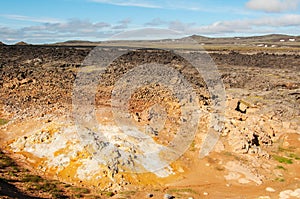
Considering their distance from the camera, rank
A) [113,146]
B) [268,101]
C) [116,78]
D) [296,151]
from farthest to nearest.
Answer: [116,78], [268,101], [296,151], [113,146]

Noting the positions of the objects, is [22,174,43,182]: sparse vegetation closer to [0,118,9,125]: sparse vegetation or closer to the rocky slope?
the rocky slope

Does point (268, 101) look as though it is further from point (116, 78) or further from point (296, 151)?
point (116, 78)

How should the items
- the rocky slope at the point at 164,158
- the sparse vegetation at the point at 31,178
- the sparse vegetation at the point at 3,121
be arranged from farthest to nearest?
the sparse vegetation at the point at 3,121
the rocky slope at the point at 164,158
the sparse vegetation at the point at 31,178

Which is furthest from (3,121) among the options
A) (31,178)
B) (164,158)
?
(164,158)

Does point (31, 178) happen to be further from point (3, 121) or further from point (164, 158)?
point (3, 121)

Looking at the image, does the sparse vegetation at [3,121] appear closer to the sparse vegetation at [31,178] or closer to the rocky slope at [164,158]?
the rocky slope at [164,158]

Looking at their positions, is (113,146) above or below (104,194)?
above

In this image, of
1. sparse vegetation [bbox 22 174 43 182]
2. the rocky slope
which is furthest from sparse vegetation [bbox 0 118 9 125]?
sparse vegetation [bbox 22 174 43 182]

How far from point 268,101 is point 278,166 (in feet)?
42.4

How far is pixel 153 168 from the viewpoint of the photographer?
39.9 ft

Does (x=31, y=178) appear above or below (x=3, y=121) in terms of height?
below

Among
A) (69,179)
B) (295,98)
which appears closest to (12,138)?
(69,179)

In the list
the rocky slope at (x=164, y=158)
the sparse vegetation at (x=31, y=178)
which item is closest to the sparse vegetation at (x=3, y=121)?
the rocky slope at (x=164, y=158)

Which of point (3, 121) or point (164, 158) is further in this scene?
point (3, 121)
